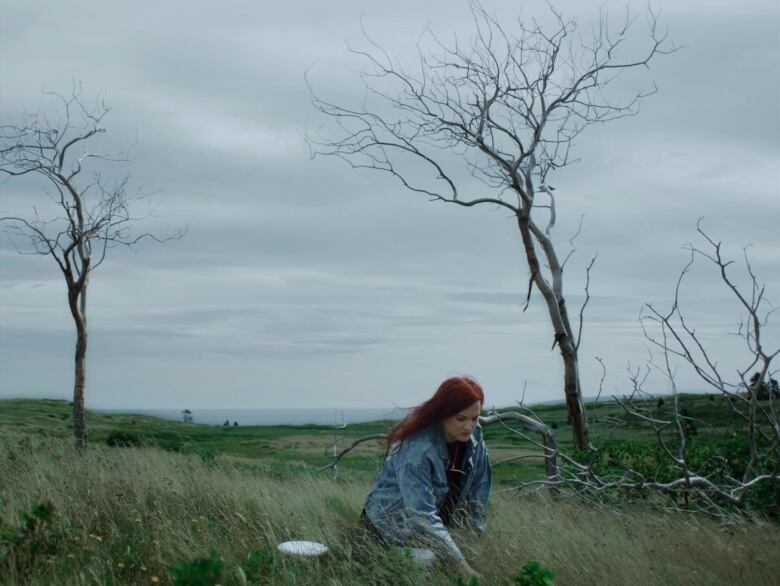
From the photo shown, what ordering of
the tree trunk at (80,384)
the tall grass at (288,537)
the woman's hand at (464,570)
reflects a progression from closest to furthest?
the woman's hand at (464,570) < the tall grass at (288,537) < the tree trunk at (80,384)

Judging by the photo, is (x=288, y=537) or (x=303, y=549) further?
(x=288, y=537)

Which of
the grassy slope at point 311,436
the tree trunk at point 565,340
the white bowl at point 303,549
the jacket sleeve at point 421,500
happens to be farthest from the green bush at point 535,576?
the tree trunk at point 565,340

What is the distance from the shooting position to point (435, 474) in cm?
554

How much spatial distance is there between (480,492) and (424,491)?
26.5 inches

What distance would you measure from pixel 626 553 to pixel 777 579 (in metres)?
0.90

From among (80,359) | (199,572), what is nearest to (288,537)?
(199,572)

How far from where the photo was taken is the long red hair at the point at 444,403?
5441 millimetres

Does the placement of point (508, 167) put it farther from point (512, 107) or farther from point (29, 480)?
point (29, 480)

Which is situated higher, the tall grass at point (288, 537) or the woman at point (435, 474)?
the woman at point (435, 474)

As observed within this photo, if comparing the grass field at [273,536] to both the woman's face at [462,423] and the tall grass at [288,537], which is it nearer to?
the tall grass at [288,537]

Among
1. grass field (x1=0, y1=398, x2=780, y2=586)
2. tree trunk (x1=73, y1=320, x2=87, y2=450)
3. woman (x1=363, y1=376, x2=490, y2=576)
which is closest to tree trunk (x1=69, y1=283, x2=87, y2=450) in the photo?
tree trunk (x1=73, y1=320, x2=87, y2=450)

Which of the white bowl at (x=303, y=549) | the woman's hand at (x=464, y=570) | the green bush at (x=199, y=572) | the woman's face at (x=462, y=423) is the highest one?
the woman's face at (x=462, y=423)

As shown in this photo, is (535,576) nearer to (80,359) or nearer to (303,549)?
(303,549)

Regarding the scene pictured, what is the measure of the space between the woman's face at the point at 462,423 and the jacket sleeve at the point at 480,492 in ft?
1.25
